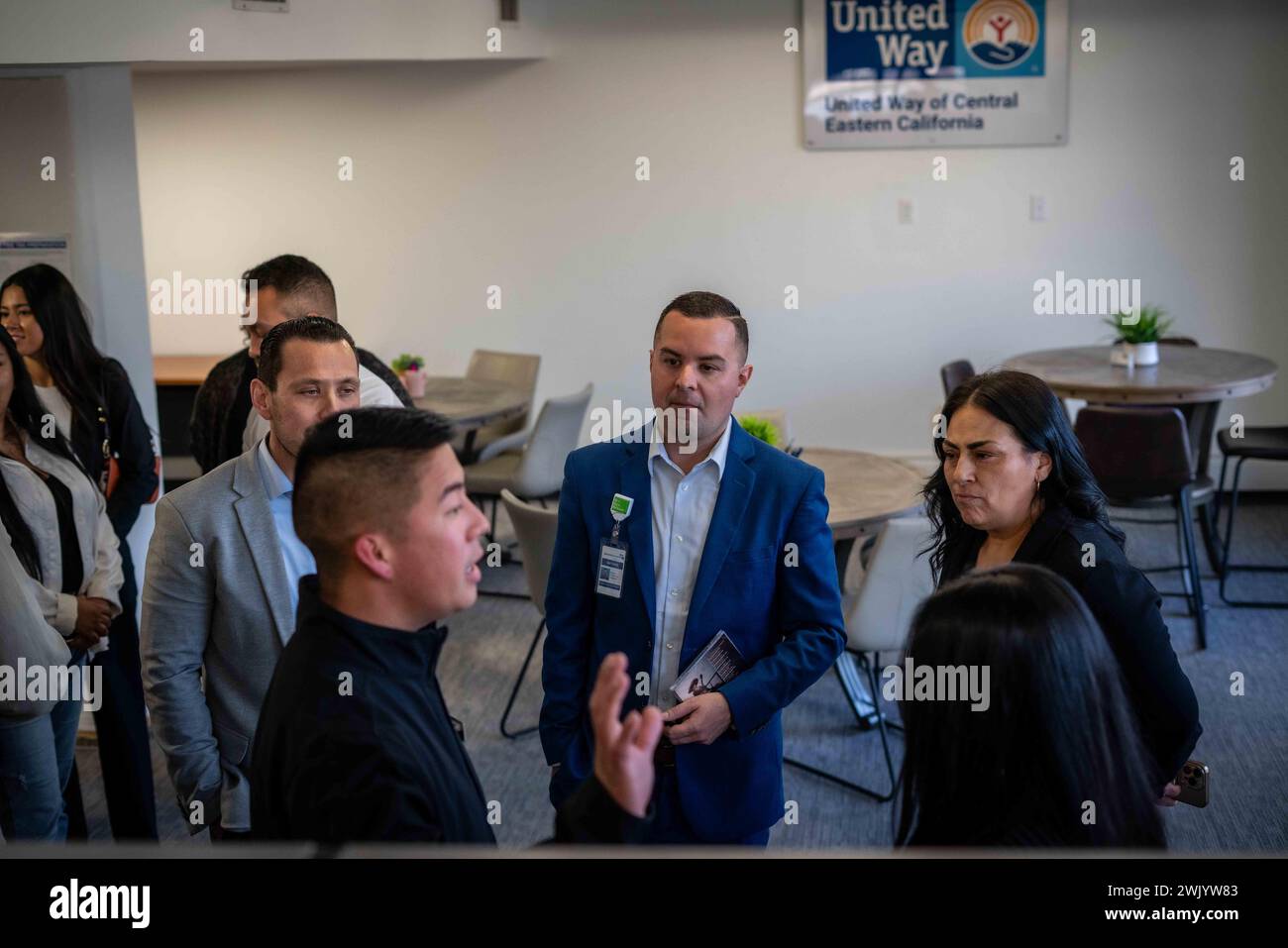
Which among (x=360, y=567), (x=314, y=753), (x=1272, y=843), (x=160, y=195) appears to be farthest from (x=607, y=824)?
(x=160, y=195)

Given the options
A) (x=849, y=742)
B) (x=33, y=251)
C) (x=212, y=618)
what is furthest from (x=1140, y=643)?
(x=33, y=251)

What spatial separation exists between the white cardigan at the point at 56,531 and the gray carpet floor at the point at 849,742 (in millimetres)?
1049

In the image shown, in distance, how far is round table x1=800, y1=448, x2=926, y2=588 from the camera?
157 inches

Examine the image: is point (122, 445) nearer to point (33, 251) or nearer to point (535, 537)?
point (33, 251)

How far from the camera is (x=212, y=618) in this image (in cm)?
222

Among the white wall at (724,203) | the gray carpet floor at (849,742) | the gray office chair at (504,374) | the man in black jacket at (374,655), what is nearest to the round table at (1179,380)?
the gray carpet floor at (849,742)

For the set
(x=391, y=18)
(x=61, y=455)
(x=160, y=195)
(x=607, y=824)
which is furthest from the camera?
(x=160, y=195)

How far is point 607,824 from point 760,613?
3.77 ft

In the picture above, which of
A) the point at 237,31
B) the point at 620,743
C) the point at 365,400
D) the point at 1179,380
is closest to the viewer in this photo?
the point at 620,743

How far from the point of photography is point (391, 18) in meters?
6.26

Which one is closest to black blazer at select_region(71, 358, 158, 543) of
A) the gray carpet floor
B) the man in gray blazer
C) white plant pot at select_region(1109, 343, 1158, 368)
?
the gray carpet floor

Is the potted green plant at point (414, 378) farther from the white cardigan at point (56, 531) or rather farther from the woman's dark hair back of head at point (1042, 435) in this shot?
the woman's dark hair back of head at point (1042, 435)

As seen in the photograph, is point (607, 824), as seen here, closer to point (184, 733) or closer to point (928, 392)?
point (184, 733)

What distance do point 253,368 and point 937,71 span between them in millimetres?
5165
